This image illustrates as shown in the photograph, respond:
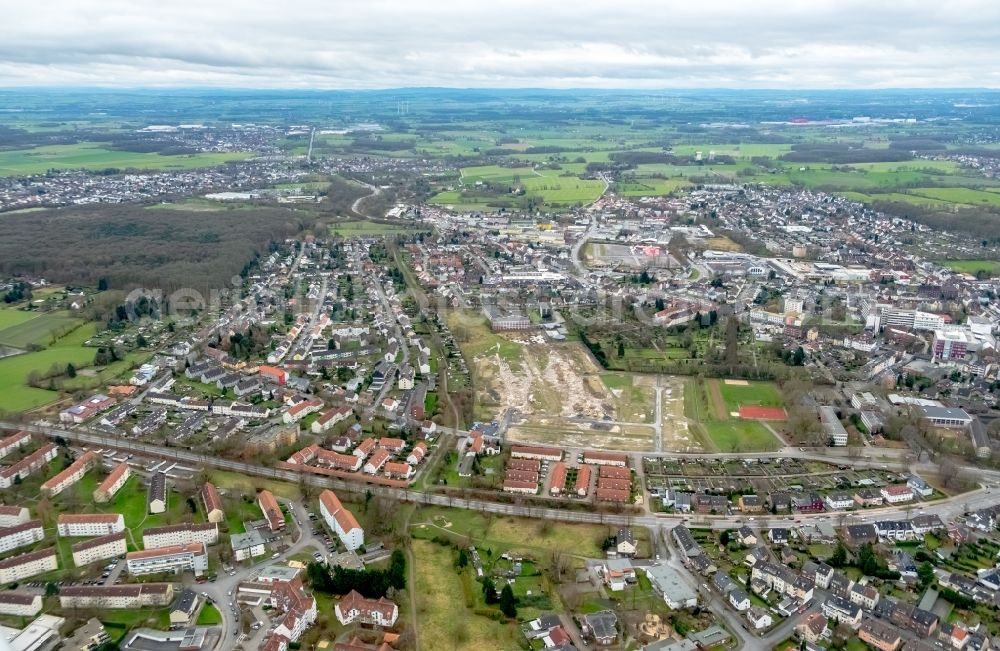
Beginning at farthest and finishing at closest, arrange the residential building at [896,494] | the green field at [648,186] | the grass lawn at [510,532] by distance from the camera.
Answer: the green field at [648,186] < the residential building at [896,494] < the grass lawn at [510,532]

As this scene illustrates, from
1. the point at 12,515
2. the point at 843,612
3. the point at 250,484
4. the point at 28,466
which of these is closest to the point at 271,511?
the point at 250,484

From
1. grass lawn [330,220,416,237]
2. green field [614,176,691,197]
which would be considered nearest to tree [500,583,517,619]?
grass lawn [330,220,416,237]

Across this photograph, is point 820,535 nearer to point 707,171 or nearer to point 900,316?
point 900,316

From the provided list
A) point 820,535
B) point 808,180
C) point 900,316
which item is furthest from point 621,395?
point 808,180

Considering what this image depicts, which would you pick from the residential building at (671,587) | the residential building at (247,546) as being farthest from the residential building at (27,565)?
the residential building at (671,587)

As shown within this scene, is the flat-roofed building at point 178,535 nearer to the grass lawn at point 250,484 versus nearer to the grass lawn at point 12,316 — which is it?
the grass lawn at point 250,484

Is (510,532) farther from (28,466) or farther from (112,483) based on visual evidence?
(28,466)
